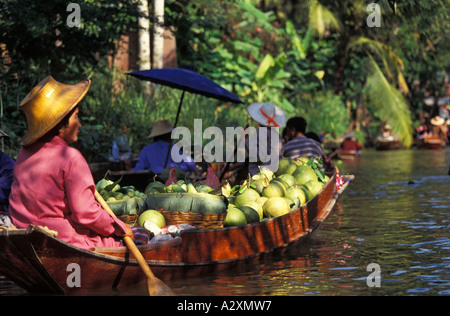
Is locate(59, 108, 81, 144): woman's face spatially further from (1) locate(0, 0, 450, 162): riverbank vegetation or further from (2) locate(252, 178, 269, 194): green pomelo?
(1) locate(0, 0, 450, 162): riverbank vegetation

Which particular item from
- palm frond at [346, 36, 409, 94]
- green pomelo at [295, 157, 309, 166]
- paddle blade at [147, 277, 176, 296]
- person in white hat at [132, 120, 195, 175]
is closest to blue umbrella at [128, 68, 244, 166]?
person in white hat at [132, 120, 195, 175]

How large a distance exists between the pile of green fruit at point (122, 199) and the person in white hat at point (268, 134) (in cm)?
254

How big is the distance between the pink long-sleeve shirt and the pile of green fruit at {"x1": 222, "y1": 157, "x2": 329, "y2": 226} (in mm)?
1963

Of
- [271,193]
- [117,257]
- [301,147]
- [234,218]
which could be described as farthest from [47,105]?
[301,147]

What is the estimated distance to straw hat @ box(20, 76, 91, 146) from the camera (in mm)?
5449

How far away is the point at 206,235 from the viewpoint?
6.56m

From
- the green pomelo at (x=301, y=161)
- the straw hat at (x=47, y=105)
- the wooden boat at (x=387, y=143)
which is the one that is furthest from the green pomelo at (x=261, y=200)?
the wooden boat at (x=387, y=143)

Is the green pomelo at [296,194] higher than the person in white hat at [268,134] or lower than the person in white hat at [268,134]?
lower

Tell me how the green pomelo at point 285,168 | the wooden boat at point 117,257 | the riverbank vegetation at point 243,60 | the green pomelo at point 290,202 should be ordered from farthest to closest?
the riverbank vegetation at point 243,60 → the green pomelo at point 285,168 → the green pomelo at point 290,202 → the wooden boat at point 117,257

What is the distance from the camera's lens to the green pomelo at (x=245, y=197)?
311 inches

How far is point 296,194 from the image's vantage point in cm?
870

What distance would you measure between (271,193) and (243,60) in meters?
17.1

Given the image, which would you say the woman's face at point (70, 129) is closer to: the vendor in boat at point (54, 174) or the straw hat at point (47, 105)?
the vendor in boat at point (54, 174)

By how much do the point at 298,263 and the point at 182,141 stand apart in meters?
7.03
